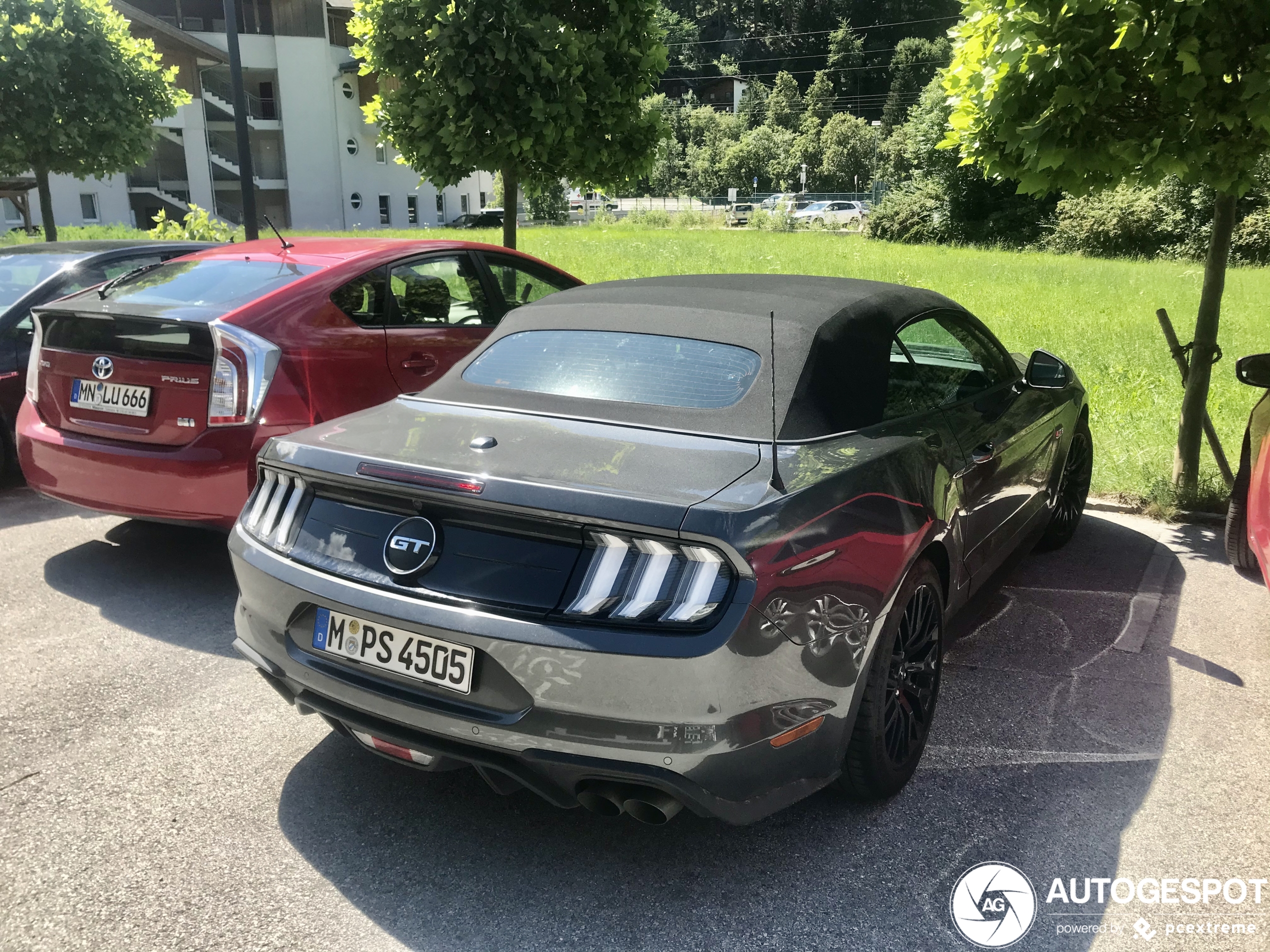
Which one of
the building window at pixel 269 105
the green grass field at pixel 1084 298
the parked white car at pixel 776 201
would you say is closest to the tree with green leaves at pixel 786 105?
the parked white car at pixel 776 201

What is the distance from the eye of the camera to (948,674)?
403cm

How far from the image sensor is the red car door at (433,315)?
16.9 feet

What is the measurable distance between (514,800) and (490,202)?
6649 centimetres

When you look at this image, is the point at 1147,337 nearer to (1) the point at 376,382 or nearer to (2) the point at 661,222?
(1) the point at 376,382

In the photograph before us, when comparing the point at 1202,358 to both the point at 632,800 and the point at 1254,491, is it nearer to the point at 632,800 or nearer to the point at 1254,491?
the point at 1254,491

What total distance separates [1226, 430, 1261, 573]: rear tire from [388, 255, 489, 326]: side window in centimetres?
413

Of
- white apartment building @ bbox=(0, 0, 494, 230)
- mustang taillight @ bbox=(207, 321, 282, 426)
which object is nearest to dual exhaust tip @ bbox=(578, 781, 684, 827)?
mustang taillight @ bbox=(207, 321, 282, 426)

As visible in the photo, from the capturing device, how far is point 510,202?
956 cm

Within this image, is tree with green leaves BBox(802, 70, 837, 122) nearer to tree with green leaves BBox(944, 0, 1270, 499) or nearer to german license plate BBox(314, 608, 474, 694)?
tree with green leaves BBox(944, 0, 1270, 499)

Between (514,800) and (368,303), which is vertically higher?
(368,303)

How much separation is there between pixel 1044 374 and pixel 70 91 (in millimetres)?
13239

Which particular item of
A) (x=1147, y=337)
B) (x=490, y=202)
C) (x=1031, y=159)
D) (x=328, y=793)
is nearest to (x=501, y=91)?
(x=1031, y=159)

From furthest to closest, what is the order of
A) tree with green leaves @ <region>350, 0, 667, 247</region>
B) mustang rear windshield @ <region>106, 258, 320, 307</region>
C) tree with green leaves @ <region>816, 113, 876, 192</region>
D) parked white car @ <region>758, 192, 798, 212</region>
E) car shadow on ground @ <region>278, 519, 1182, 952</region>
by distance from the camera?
tree with green leaves @ <region>816, 113, 876, 192</region>
parked white car @ <region>758, 192, 798, 212</region>
tree with green leaves @ <region>350, 0, 667, 247</region>
mustang rear windshield @ <region>106, 258, 320, 307</region>
car shadow on ground @ <region>278, 519, 1182, 952</region>

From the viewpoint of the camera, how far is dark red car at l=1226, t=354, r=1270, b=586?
12.9ft
